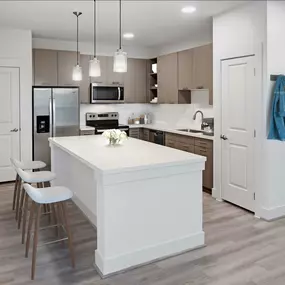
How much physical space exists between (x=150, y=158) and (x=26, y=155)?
11.8ft

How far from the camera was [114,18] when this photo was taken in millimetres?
4867

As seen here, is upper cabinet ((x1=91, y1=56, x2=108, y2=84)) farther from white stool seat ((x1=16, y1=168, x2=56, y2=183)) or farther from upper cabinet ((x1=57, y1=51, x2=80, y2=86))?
white stool seat ((x1=16, y1=168, x2=56, y2=183))

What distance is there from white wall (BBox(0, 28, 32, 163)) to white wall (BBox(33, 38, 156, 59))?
691 millimetres

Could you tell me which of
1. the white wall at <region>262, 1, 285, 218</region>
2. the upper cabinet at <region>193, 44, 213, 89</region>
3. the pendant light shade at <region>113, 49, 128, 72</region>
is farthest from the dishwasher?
the pendant light shade at <region>113, 49, 128, 72</region>

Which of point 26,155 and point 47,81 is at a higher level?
point 47,81

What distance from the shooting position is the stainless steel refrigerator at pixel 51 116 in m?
6.11

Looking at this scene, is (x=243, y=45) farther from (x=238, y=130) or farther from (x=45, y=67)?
(x=45, y=67)

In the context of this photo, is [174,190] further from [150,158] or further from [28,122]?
[28,122]

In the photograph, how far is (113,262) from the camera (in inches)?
112

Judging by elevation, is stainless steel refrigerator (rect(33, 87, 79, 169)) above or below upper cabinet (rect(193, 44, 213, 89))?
below

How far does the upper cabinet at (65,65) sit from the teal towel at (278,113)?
4104 mm

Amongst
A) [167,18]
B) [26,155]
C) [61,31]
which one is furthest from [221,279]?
[61,31]

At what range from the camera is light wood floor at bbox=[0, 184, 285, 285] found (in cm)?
273

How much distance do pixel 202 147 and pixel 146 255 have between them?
2.66m
